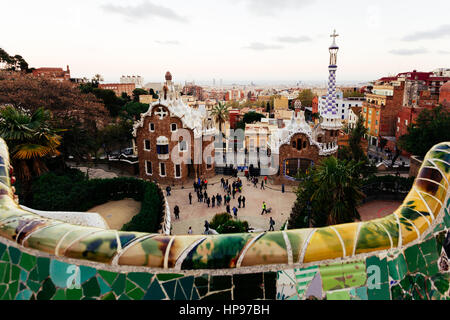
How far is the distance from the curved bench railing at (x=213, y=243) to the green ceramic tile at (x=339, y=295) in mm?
356

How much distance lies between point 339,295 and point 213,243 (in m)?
1.42

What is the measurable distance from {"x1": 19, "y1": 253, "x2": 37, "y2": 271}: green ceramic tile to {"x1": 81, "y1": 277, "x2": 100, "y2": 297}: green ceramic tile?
2.24 ft

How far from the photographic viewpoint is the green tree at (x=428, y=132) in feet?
95.1

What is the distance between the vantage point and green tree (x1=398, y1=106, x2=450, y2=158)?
2900cm

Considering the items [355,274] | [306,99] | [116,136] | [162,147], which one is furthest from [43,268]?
[306,99]

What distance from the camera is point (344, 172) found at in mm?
16453

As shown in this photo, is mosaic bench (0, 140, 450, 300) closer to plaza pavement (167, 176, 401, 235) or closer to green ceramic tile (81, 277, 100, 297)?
green ceramic tile (81, 277, 100, 297)

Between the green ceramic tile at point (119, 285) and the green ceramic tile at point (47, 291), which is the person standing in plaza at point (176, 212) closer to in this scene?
the green ceramic tile at point (47, 291)

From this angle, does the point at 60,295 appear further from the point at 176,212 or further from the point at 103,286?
the point at 176,212

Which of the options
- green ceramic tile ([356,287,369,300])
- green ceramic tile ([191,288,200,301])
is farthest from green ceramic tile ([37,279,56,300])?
green ceramic tile ([356,287,369,300])

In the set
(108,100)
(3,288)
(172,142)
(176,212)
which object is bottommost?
(176,212)

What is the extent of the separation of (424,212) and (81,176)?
20.5 meters

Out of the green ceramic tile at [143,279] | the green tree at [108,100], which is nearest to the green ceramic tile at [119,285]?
the green ceramic tile at [143,279]

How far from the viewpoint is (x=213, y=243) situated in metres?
3.24
